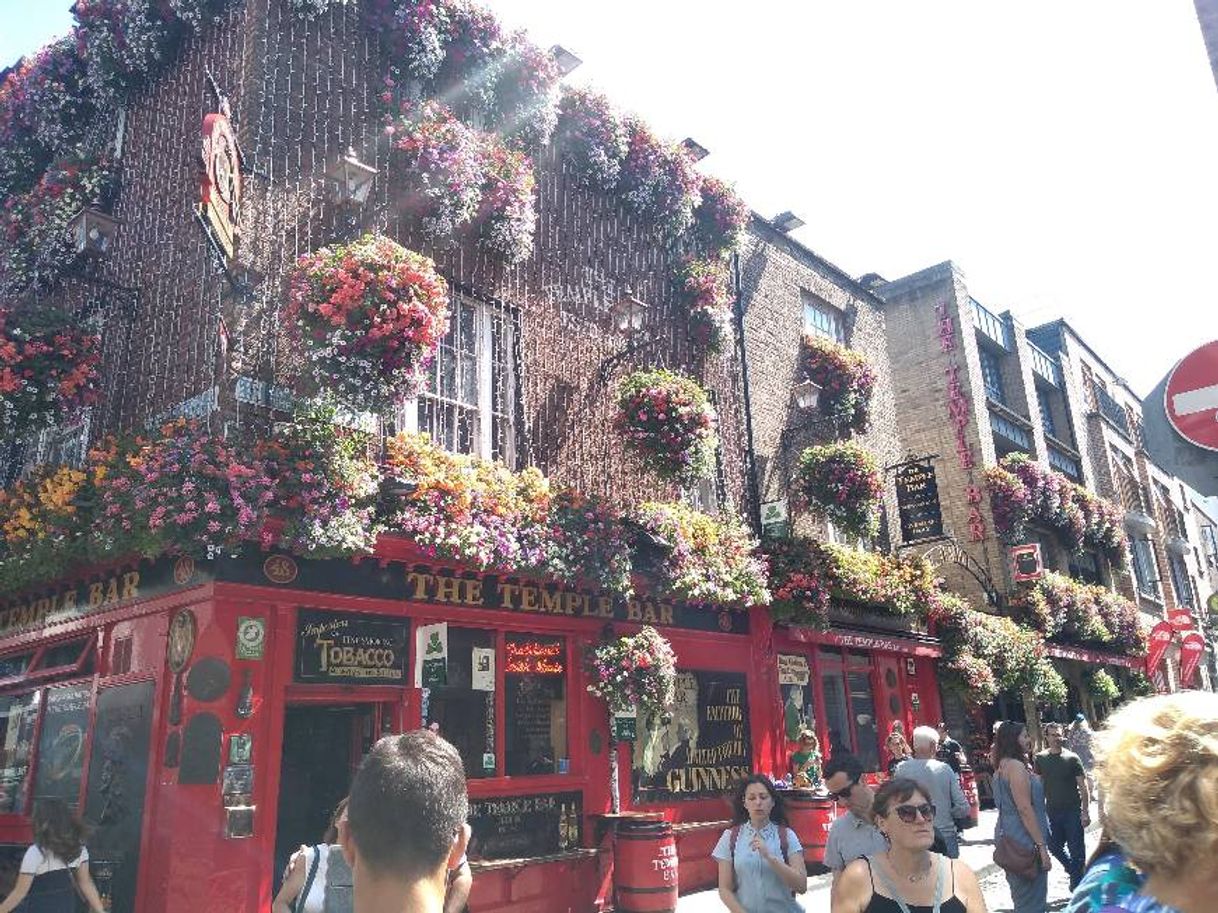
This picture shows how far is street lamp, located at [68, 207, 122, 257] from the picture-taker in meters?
10.4

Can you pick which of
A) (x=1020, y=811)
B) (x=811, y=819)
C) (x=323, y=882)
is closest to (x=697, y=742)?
(x=811, y=819)

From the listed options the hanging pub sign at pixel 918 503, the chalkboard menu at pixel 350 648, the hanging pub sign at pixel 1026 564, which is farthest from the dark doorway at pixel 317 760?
the hanging pub sign at pixel 1026 564

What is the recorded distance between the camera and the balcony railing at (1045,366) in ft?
95.7

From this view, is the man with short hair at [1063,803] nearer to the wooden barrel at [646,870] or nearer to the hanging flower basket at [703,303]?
the wooden barrel at [646,870]

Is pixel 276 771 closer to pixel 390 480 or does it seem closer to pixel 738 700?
pixel 390 480

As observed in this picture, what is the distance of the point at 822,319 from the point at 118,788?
15178 millimetres

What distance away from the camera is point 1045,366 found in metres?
29.9

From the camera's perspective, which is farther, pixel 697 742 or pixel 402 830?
pixel 697 742

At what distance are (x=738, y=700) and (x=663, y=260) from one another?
22.8ft

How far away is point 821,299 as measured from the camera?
757 inches

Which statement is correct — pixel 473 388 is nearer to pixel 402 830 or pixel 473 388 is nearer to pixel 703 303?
pixel 703 303

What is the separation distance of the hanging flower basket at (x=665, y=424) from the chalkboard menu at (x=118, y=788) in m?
6.29

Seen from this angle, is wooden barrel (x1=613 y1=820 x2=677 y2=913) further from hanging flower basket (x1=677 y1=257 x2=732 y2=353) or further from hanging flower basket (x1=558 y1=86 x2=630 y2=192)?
hanging flower basket (x1=558 y1=86 x2=630 y2=192)

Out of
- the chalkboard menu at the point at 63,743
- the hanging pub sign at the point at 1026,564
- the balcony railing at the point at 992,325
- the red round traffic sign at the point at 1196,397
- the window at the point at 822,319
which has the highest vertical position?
the balcony railing at the point at 992,325
